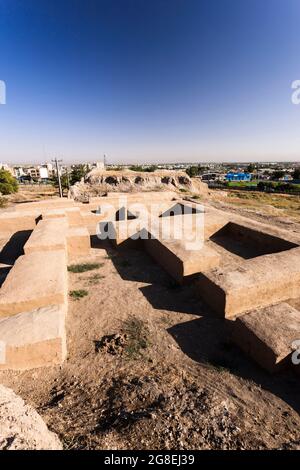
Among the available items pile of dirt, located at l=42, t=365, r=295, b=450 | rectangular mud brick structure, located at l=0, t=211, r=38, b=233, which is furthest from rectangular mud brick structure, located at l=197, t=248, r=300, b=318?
rectangular mud brick structure, located at l=0, t=211, r=38, b=233

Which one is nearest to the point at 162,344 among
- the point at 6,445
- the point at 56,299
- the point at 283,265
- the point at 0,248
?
the point at 56,299

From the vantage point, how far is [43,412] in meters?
2.58

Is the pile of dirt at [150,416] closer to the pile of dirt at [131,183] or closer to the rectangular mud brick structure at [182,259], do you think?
the rectangular mud brick structure at [182,259]

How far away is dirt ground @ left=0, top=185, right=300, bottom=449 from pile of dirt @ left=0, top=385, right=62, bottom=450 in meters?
0.20

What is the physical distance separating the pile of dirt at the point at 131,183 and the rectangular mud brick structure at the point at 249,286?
18259 millimetres

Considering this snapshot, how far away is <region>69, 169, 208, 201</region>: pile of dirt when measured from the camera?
23.3 meters

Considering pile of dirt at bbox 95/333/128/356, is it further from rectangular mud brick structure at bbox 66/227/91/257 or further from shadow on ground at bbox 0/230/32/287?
rectangular mud brick structure at bbox 66/227/91/257

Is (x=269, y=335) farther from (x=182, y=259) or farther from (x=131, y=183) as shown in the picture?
(x=131, y=183)

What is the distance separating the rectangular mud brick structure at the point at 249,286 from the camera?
14.2ft

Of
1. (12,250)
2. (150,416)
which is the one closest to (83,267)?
(12,250)

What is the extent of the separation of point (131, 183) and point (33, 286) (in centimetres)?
2234

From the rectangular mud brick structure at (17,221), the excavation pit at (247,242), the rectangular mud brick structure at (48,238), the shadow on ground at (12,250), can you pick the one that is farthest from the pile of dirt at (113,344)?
the rectangular mud brick structure at (17,221)

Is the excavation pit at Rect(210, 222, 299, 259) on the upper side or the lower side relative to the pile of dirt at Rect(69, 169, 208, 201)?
lower
